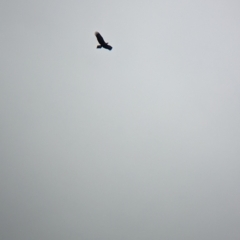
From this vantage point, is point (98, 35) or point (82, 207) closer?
point (98, 35)

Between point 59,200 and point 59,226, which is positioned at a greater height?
point 59,200

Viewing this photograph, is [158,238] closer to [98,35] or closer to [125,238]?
[125,238]

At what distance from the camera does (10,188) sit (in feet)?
7.98

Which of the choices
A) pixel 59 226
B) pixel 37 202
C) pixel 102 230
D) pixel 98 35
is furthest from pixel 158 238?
pixel 98 35

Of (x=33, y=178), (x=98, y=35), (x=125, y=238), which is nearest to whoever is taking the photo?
(x=98, y=35)

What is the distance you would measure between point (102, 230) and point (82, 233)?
23 cm

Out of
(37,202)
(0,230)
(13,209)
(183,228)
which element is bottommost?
(0,230)

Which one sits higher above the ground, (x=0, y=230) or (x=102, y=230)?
(x=102, y=230)

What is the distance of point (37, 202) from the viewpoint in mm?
2490

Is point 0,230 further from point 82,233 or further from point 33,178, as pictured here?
point 82,233

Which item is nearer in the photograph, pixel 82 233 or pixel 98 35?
pixel 98 35

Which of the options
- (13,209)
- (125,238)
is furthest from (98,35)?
(125,238)

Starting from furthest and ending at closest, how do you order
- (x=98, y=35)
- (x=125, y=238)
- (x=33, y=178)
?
(x=125, y=238) < (x=33, y=178) < (x=98, y=35)

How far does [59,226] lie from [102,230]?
50cm
